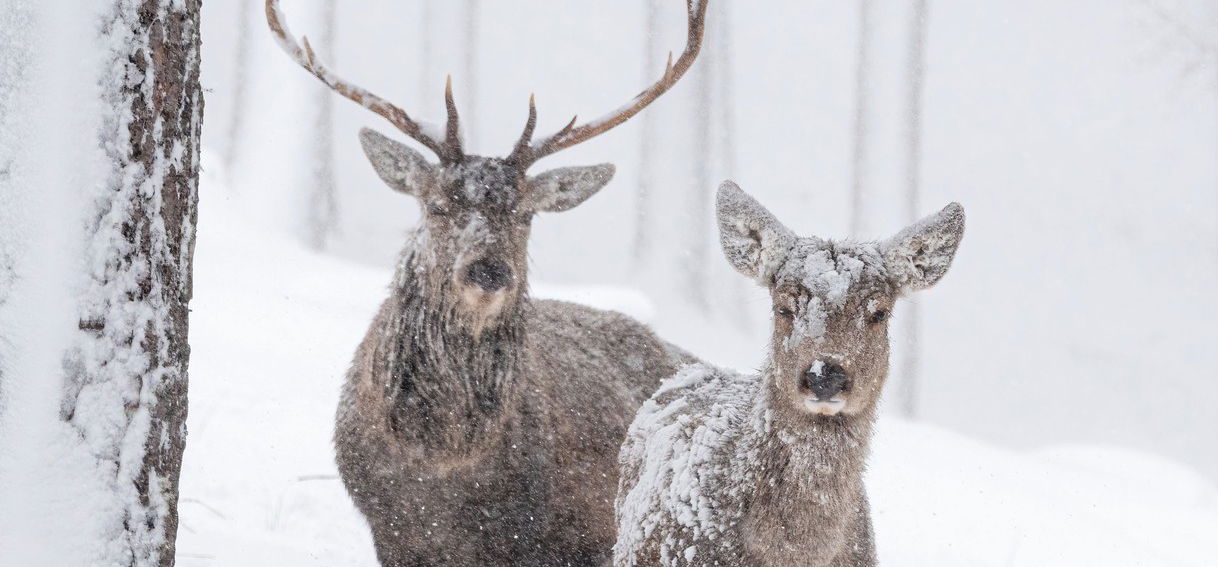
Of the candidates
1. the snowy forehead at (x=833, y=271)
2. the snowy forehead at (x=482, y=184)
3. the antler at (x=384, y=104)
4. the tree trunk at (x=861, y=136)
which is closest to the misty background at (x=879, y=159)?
the tree trunk at (x=861, y=136)

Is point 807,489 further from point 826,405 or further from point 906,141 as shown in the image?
point 906,141

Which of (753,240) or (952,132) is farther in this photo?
(952,132)

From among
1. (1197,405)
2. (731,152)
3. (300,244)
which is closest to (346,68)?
(731,152)

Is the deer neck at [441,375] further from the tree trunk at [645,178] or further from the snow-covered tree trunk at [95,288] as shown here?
the tree trunk at [645,178]

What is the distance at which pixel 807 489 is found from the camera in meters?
4.12

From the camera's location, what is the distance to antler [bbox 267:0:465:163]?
16.7 ft

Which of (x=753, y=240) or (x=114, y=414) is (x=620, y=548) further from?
(x=114, y=414)

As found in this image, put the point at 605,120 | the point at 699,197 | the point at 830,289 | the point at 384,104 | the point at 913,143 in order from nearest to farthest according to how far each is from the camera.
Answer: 1. the point at 830,289
2. the point at 384,104
3. the point at 605,120
4. the point at 913,143
5. the point at 699,197

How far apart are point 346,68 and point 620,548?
34.4 metres

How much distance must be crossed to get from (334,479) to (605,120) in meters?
3.68

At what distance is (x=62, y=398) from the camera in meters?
3.07

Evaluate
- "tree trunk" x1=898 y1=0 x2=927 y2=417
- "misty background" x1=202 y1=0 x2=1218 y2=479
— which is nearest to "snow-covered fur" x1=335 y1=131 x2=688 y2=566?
"misty background" x1=202 y1=0 x2=1218 y2=479

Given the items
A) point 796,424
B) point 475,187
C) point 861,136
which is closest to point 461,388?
point 475,187

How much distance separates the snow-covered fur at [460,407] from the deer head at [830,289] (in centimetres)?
104
